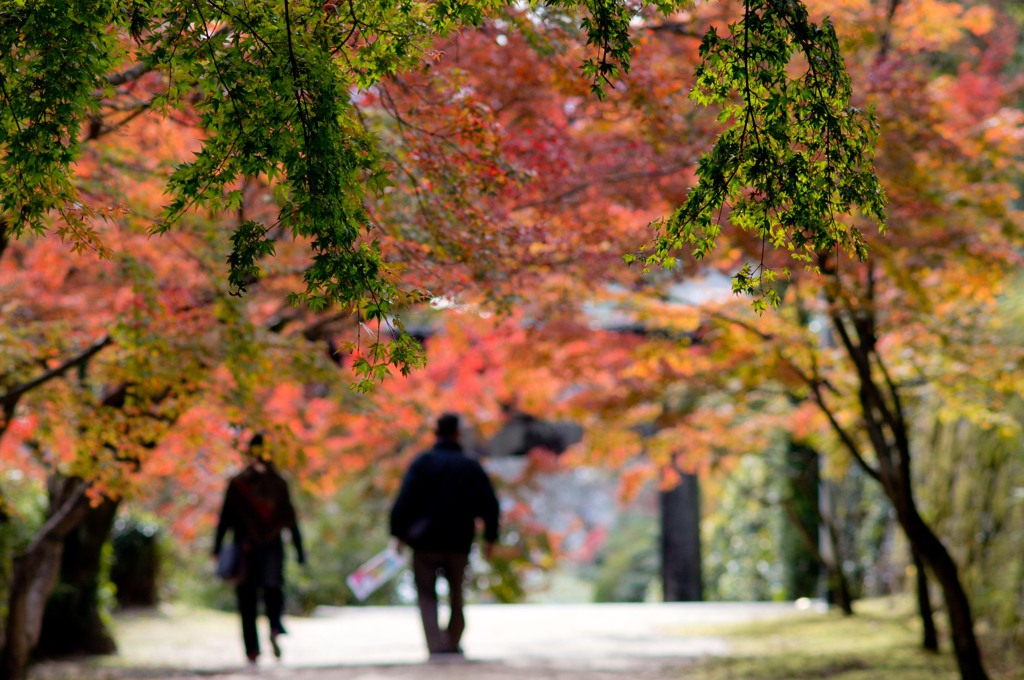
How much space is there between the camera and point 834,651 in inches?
367

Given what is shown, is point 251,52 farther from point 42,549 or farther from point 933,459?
point 933,459

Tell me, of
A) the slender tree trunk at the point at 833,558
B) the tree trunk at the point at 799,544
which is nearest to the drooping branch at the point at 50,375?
the slender tree trunk at the point at 833,558

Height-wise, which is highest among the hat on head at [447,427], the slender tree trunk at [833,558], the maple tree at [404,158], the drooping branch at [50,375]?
the maple tree at [404,158]

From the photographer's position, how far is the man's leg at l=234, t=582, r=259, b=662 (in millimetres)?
8539

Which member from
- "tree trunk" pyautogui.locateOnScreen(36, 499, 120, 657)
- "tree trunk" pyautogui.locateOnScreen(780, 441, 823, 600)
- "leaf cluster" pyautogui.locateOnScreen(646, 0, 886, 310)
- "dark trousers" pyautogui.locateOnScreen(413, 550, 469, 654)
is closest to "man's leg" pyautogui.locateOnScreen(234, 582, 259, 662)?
"dark trousers" pyautogui.locateOnScreen(413, 550, 469, 654)

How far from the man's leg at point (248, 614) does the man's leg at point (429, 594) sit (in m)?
1.30

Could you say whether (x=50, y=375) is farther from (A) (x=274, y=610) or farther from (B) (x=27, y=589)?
(A) (x=274, y=610)

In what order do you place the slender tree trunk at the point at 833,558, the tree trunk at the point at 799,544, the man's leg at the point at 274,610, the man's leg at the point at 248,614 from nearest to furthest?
1. the man's leg at the point at 248,614
2. the man's leg at the point at 274,610
3. the slender tree trunk at the point at 833,558
4. the tree trunk at the point at 799,544

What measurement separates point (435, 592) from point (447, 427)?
4.03ft

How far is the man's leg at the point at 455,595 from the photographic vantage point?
8344mm

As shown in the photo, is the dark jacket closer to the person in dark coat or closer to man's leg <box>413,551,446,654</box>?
man's leg <box>413,551,446,654</box>

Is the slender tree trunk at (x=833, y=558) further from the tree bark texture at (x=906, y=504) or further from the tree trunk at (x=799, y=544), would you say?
the tree bark texture at (x=906, y=504)

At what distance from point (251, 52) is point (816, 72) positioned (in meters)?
1.59

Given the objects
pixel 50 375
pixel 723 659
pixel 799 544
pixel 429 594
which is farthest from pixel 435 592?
pixel 799 544
